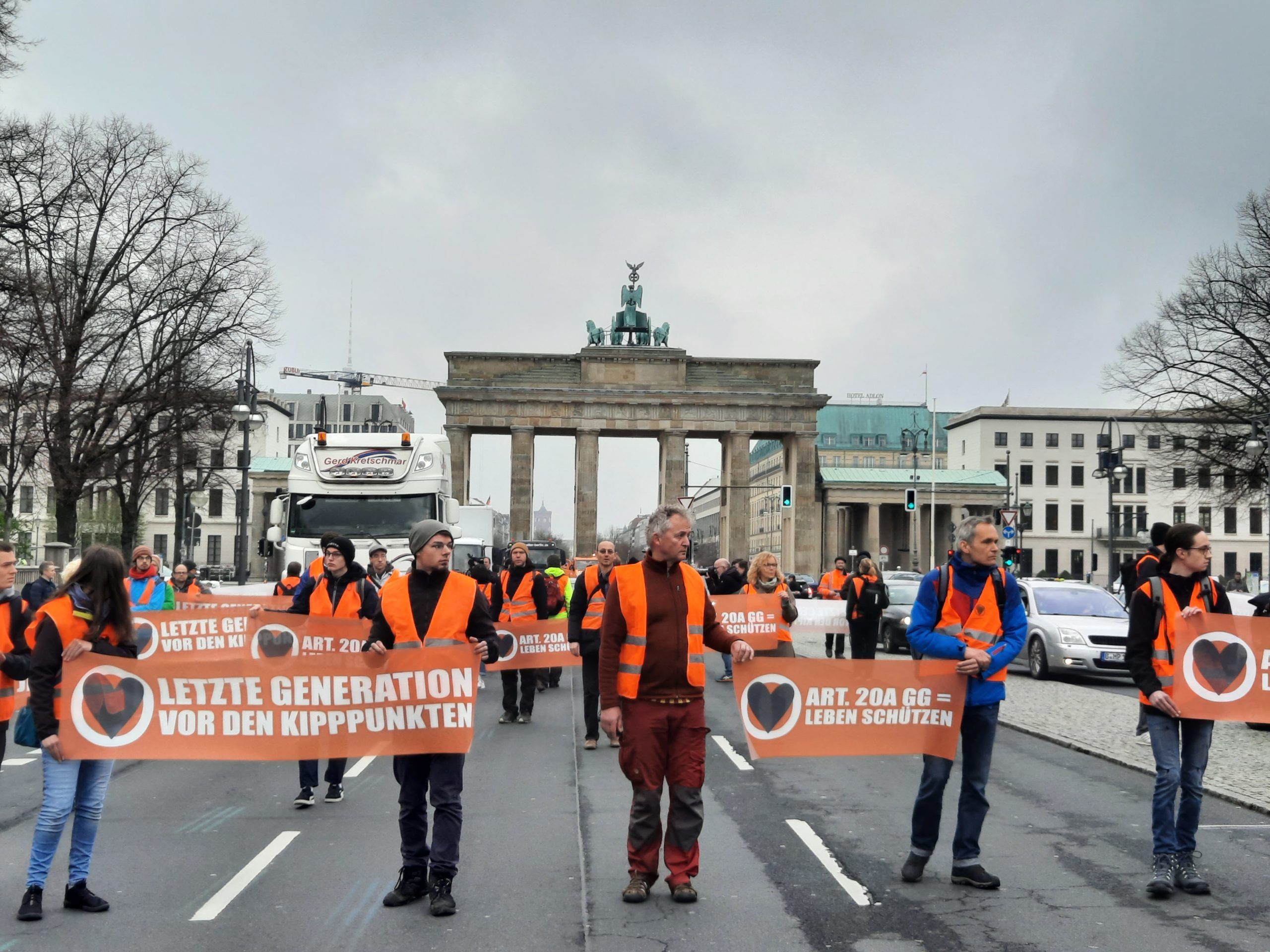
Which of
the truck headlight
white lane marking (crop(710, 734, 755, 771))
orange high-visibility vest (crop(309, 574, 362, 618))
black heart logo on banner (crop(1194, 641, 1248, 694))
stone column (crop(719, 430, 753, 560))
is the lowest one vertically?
white lane marking (crop(710, 734, 755, 771))

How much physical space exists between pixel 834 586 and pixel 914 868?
22.4 m

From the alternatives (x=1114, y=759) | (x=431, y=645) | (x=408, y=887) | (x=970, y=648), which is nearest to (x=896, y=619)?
(x=1114, y=759)

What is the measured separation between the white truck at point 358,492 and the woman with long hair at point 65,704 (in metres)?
16.8

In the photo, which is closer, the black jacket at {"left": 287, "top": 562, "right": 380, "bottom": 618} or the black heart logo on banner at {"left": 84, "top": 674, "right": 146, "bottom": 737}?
the black heart logo on banner at {"left": 84, "top": 674, "right": 146, "bottom": 737}

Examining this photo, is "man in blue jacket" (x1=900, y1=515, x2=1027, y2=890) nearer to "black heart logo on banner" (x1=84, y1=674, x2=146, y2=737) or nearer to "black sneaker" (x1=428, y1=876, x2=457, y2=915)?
"black sneaker" (x1=428, y1=876, x2=457, y2=915)

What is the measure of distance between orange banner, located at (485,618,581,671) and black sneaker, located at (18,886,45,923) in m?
8.26

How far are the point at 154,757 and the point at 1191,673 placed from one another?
5899 millimetres

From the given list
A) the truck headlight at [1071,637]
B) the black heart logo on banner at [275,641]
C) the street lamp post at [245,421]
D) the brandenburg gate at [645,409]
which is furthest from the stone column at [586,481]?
the black heart logo on banner at [275,641]

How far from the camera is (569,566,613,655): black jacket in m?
10.6

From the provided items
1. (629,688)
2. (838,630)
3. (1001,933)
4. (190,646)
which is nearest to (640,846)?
(629,688)

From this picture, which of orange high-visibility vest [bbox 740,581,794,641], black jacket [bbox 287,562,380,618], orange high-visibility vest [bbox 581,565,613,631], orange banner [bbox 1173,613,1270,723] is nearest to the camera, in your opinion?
orange banner [bbox 1173,613,1270,723]

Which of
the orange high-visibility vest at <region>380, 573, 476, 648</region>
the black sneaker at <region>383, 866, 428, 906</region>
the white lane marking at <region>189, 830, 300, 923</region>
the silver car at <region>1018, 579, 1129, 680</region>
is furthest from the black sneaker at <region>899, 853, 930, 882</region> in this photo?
the silver car at <region>1018, 579, 1129, 680</region>

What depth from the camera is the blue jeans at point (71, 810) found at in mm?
6801

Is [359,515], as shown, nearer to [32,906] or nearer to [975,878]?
[32,906]
